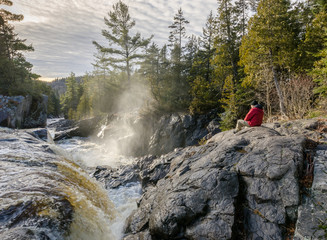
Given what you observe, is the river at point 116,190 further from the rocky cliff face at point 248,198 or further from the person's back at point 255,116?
the person's back at point 255,116

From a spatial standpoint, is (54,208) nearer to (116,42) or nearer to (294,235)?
(294,235)

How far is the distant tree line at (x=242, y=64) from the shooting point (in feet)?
39.7

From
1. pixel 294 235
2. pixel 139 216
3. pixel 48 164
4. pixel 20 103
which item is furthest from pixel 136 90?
pixel 294 235

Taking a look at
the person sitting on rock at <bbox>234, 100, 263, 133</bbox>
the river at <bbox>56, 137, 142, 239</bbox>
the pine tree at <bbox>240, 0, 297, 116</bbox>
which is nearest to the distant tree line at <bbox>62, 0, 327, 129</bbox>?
the pine tree at <bbox>240, 0, 297, 116</bbox>

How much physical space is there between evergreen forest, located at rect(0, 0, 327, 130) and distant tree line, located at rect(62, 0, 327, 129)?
6cm

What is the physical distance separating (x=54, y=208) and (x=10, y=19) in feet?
106

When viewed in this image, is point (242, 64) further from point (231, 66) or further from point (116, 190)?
point (116, 190)

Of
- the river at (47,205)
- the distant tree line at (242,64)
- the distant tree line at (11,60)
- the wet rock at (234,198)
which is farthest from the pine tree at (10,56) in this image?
the wet rock at (234,198)

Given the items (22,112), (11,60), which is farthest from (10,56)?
(22,112)

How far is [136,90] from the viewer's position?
97.7ft

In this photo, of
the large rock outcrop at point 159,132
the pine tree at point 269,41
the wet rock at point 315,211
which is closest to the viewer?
the wet rock at point 315,211

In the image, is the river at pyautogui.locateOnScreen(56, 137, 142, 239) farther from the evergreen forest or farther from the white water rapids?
the evergreen forest

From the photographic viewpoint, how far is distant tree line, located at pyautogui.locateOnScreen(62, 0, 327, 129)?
12.1m

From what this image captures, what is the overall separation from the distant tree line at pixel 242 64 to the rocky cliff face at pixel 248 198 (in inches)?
273
